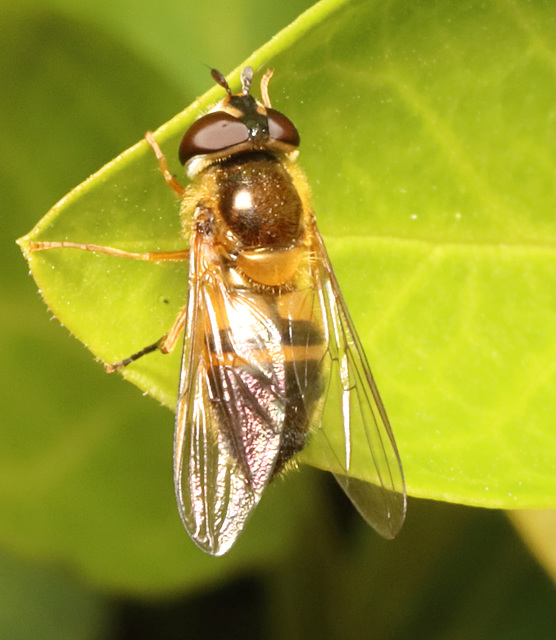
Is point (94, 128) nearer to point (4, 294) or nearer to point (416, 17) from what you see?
point (4, 294)

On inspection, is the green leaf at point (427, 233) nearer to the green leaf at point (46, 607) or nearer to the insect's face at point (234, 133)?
the insect's face at point (234, 133)

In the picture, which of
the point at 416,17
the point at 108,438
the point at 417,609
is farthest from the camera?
the point at 417,609

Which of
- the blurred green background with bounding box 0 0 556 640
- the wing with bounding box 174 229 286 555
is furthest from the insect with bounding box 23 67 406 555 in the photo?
the blurred green background with bounding box 0 0 556 640

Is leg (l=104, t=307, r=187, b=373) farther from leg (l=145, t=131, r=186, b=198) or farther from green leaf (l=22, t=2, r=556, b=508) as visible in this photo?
leg (l=145, t=131, r=186, b=198)

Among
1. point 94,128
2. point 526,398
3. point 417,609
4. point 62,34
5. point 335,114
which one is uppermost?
point 62,34

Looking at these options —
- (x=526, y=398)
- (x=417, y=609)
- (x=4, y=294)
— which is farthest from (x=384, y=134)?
(x=417, y=609)

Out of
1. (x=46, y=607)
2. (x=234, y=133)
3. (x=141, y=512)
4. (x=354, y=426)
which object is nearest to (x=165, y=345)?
(x=354, y=426)

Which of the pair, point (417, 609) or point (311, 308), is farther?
point (417, 609)
